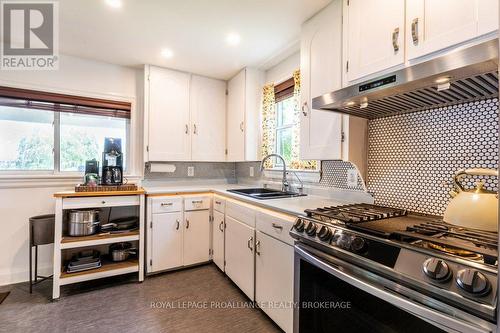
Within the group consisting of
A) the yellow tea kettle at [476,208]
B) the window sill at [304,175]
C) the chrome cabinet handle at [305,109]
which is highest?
the chrome cabinet handle at [305,109]

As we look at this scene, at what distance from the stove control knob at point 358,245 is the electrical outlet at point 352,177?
817 millimetres

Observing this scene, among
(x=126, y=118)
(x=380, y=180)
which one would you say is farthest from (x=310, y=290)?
(x=126, y=118)

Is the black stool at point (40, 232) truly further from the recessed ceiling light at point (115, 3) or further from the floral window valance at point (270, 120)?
the floral window valance at point (270, 120)

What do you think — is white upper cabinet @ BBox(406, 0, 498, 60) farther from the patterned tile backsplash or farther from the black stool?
the black stool

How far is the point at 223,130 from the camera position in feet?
10.8

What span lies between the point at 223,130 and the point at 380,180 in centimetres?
215

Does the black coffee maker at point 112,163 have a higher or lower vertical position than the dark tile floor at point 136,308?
higher

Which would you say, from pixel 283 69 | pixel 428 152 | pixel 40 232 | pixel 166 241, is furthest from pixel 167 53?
pixel 428 152

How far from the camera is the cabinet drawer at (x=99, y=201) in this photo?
2.16 meters

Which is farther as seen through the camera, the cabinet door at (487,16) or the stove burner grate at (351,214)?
the stove burner grate at (351,214)

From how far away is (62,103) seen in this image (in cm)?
264

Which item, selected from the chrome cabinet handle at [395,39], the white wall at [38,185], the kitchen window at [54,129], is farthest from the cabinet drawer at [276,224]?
the white wall at [38,185]

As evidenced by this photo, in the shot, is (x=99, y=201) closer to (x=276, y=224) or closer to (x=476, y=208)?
(x=276, y=224)

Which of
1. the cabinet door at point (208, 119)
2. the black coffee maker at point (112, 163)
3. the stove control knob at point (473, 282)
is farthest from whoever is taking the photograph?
the cabinet door at point (208, 119)
